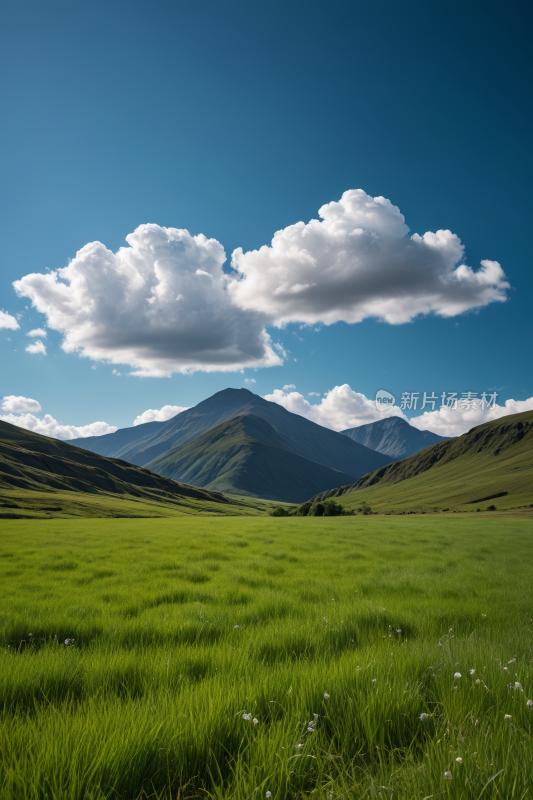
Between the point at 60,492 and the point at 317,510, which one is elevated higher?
the point at 317,510

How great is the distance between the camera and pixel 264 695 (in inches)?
126

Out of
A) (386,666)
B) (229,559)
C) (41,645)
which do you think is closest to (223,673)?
(386,666)

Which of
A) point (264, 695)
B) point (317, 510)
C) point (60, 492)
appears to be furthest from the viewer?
point (60, 492)

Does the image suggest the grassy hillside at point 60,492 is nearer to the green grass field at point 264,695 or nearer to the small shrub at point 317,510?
the small shrub at point 317,510

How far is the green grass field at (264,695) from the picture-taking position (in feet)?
7.16

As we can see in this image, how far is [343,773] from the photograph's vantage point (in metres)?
2.34

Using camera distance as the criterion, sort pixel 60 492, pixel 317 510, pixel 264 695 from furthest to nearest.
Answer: pixel 60 492 → pixel 317 510 → pixel 264 695

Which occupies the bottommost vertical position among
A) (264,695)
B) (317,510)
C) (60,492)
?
(60,492)

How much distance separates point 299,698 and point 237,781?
1.08 metres

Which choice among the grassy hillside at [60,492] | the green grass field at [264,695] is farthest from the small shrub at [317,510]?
the green grass field at [264,695]

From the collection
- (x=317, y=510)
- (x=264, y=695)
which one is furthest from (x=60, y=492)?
(x=264, y=695)

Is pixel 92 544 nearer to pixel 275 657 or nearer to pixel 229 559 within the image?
pixel 229 559

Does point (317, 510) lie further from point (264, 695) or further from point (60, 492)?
point (60, 492)

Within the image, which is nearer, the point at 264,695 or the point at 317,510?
the point at 264,695
